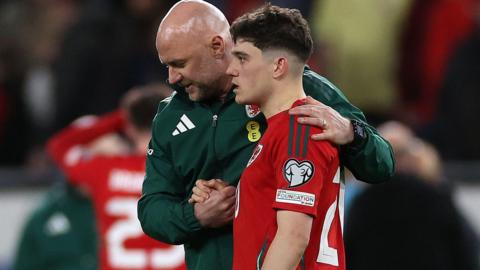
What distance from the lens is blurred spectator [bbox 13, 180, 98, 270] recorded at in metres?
8.20

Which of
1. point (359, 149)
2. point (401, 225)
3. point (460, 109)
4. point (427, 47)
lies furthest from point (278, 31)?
point (427, 47)

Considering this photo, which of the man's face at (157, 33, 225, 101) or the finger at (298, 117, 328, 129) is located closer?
the finger at (298, 117, 328, 129)

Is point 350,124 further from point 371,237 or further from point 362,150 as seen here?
point 371,237

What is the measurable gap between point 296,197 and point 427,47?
19.4ft

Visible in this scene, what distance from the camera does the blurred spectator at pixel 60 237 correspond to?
8.20 metres

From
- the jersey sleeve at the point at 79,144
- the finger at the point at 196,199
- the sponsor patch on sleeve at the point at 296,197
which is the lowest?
the sponsor patch on sleeve at the point at 296,197

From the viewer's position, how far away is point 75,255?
8266mm

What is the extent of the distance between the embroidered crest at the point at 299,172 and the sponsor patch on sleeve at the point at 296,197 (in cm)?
3

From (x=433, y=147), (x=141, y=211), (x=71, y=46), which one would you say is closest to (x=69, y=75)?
(x=71, y=46)

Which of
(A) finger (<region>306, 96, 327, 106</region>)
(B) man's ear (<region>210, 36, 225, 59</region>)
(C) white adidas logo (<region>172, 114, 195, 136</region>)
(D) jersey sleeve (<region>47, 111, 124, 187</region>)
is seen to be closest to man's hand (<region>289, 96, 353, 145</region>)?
(A) finger (<region>306, 96, 327, 106</region>)

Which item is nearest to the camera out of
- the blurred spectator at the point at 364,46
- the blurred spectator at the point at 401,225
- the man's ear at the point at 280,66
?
the man's ear at the point at 280,66

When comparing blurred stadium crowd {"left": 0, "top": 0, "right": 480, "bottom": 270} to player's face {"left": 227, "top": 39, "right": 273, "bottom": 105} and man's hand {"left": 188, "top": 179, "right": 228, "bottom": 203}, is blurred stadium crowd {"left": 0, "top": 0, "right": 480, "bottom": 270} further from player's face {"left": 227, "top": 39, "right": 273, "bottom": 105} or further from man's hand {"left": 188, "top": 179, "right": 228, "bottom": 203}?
player's face {"left": 227, "top": 39, "right": 273, "bottom": 105}

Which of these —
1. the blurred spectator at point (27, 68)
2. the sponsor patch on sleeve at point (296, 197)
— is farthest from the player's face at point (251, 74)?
the blurred spectator at point (27, 68)

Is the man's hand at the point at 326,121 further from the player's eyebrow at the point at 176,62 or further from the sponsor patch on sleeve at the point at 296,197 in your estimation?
the player's eyebrow at the point at 176,62
